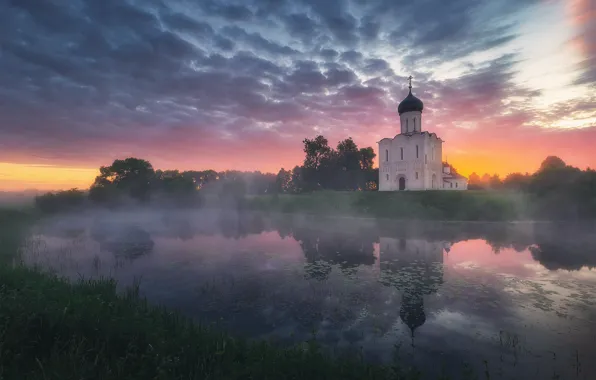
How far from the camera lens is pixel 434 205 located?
44.2m

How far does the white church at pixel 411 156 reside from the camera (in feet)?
182

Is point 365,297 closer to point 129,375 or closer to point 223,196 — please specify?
point 129,375

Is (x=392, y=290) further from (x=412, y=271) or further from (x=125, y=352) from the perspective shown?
(x=125, y=352)

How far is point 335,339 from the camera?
9078 millimetres

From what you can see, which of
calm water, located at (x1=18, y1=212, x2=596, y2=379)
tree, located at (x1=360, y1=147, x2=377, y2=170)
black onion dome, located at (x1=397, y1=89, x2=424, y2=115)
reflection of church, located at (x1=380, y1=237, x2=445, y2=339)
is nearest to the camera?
calm water, located at (x1=18, y1=212, x2=596, y2=379)

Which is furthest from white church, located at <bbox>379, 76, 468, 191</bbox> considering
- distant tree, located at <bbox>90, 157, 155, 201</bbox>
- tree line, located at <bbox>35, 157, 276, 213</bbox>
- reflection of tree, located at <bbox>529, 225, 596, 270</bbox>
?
distant tree, located at <bbox>90, 157, 155, 201</bbox>

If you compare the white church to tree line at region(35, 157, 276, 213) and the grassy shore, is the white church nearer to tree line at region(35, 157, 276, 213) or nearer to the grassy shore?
tree line at region(35, 157, 276, 213)

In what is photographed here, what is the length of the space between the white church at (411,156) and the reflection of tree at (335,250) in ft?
92.2

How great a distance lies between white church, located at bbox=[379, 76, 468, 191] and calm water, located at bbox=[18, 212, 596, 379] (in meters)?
28.6

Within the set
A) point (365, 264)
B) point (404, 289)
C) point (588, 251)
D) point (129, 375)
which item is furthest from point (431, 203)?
point (129, 375)

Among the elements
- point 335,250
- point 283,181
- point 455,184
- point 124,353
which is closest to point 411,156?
point 455,184

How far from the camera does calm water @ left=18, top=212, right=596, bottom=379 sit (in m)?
8.61

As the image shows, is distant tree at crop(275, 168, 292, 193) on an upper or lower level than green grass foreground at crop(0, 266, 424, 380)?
upper

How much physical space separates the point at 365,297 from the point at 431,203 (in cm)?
3663
